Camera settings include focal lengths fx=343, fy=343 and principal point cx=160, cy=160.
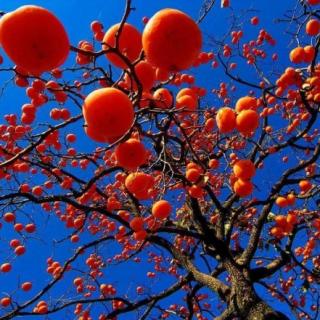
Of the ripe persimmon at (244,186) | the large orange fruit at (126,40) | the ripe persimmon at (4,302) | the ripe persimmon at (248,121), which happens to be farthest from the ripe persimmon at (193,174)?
the ripe persimmon at (4,302)

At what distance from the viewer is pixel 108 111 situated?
1.99 meters

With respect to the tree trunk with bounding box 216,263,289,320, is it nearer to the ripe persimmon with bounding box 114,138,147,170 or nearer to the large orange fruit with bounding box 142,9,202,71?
the ripe persimmon with bounding box 114,138,147,170

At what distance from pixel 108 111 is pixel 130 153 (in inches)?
28.8

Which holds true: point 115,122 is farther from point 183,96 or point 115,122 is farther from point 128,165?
point 183,96

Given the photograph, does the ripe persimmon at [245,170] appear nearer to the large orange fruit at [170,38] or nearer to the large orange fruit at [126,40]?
the large orange fruit at [126,40]

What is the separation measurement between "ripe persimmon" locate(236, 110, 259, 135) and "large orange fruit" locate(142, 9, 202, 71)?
1312 mm

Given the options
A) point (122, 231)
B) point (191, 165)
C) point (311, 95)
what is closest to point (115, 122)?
point (191, 165)

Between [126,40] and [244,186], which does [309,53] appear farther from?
[126,40]

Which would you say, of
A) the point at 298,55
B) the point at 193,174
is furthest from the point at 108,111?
the point at 298,55

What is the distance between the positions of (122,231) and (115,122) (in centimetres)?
551

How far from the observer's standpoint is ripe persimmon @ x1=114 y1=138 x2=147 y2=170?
8.79 ft

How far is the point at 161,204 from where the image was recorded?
4.08m

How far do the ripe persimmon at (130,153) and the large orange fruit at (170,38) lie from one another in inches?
32.9

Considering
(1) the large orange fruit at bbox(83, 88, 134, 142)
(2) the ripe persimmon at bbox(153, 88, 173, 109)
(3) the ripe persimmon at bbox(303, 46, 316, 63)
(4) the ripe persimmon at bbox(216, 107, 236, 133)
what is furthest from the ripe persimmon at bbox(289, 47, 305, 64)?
(1) the large orange fruit at bbox(83, 88, 134, 142)
